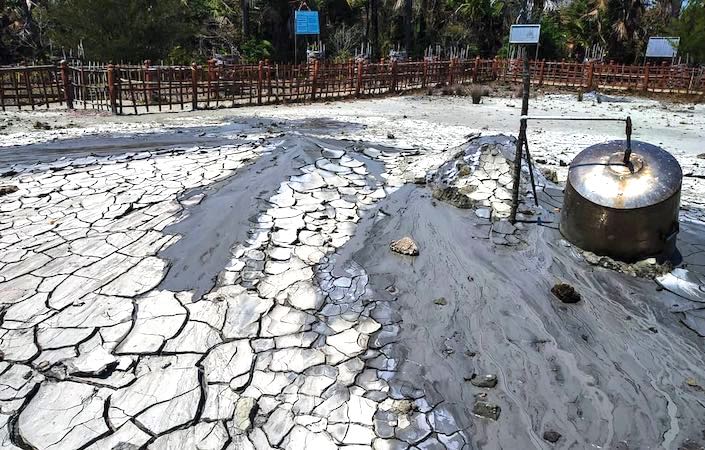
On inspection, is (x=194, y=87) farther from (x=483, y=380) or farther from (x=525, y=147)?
(x=483, y=380)

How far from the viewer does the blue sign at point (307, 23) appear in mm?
18984

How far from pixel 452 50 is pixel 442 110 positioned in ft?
42.7

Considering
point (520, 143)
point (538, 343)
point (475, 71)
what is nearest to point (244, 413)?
point (538, 343)

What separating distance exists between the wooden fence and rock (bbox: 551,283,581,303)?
1119 cm

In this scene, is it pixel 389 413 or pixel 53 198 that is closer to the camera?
pixel 389 413

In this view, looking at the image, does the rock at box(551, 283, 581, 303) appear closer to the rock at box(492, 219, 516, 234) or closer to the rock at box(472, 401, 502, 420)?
the rock at box(492, 219, 516, 234)

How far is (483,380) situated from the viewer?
3.12 meters

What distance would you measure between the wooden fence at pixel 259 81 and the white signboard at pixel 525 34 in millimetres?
1436

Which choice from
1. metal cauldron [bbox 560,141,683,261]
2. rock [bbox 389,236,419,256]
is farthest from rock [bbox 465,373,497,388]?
metal cauldron [bbox 560,141,683,261]

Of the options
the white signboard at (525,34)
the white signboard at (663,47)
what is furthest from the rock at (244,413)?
the white signboard at (663,47)

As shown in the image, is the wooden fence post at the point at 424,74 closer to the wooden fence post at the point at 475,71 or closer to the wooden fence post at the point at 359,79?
the wooden fence post at the point at 475,71

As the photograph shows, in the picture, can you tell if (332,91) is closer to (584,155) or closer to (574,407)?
(584,155)

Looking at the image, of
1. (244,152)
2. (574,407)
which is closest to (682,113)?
(244,152)

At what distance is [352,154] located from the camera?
760 centimetres
